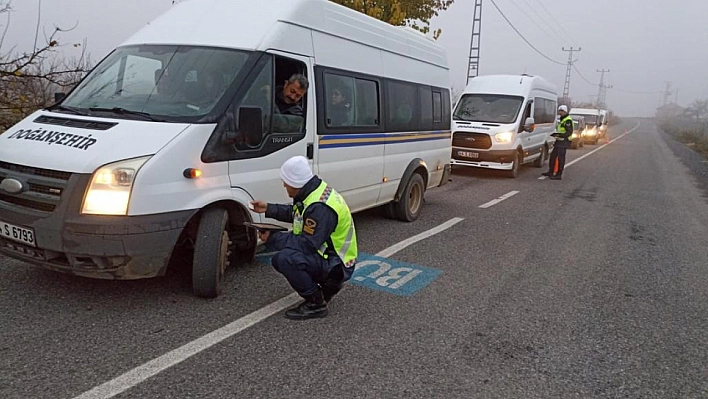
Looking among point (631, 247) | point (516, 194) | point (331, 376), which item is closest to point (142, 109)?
point (331, 376)

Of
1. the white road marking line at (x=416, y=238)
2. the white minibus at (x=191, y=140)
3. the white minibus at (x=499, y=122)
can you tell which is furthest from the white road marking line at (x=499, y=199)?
the white minibus at (x=191, y=140)

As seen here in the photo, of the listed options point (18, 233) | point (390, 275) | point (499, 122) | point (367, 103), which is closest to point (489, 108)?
point (499, 122)

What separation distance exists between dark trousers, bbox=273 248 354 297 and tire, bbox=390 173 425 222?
3.55 meters

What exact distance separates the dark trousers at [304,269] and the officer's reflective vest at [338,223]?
0.25ft

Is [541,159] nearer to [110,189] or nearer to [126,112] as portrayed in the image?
[126,112]

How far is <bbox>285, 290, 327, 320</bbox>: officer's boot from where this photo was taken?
159 inches

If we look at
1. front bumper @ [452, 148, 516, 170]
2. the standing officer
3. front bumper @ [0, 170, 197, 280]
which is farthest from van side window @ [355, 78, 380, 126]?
the standing officer

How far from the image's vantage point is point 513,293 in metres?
4.92

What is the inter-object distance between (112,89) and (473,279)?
3.87 m

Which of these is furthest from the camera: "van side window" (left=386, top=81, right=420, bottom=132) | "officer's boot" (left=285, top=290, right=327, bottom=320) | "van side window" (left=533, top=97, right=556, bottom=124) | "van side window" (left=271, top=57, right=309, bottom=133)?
"van side window" (left=533, top=97, right=556, bottom=124)

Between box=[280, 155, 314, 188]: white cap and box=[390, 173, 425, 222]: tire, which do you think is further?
box=[390, 173, 425, 222]: tire

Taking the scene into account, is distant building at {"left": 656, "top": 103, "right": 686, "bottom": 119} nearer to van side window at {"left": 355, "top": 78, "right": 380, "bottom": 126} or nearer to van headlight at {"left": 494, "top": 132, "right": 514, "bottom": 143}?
van headlight at {"left": 494, "top": 132, "right": 514, "bottom": 143}

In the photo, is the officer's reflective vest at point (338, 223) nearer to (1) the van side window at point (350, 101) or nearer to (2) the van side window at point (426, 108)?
(1) the van side window at point (350, 101)

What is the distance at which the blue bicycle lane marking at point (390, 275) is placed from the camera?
4.88 m
